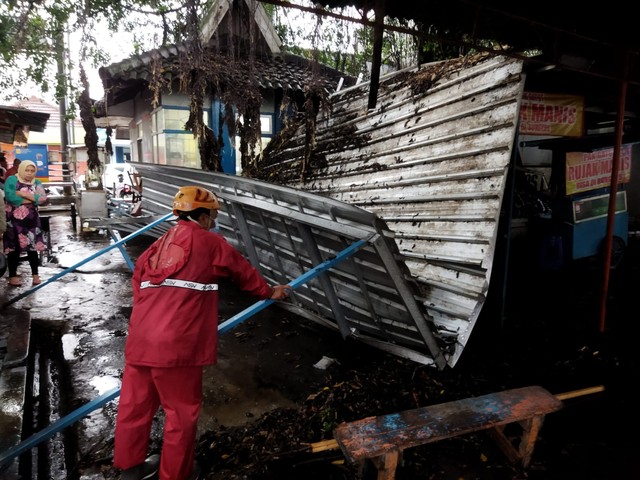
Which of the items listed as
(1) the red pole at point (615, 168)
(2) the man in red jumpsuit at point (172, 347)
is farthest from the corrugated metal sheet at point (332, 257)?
(1) the red pole at point (615, 168)

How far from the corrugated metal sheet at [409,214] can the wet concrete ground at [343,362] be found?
0.74 m

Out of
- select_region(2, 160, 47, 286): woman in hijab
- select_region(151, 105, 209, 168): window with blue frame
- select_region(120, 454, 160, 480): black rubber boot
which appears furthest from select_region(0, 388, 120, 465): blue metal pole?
select_region(151, 105, 209, 168): window with blue frame

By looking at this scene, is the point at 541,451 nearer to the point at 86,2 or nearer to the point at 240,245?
the point at 240,245

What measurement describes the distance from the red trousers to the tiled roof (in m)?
5.72

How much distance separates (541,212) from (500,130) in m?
4.31

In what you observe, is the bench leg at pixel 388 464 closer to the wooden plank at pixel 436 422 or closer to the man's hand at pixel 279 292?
the wooden plank at pixel 436 422

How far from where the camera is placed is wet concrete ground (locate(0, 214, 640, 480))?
3.40 meters

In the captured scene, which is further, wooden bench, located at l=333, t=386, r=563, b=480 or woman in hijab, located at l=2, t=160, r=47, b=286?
woman in hijab, located at l=2, t=160, r=47, b=286

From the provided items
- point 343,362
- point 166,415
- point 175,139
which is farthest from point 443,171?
point 175,139

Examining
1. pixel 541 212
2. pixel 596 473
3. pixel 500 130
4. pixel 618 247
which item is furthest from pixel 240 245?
pixel 618 247

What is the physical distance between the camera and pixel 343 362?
192 inches

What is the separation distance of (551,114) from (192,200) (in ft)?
16.9

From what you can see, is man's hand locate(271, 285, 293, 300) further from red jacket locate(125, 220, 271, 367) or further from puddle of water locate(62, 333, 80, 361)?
puddle of water locate(62, 333, 80, 361)

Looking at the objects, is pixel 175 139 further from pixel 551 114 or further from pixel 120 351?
pixel 551 114
